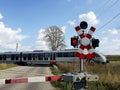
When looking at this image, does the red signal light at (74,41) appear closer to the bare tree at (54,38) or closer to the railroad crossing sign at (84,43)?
the railroad crossing sign at (84,43)

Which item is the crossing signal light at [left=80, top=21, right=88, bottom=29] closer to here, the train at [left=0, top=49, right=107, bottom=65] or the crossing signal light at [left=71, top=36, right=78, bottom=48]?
the crossing signal light at [left=71, top=36, right=78, bottom=48]

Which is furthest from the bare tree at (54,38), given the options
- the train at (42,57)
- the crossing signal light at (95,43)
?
the crossing signal light at (95,43)

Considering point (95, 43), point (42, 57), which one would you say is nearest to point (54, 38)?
point (42, 57)

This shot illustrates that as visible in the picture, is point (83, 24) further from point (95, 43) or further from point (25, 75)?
point (25, 75)

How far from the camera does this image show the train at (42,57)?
5675 cm

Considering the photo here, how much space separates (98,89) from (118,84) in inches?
35.7

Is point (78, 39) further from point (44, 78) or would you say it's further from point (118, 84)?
point (118, 84)

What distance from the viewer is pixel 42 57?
61156 millimetres

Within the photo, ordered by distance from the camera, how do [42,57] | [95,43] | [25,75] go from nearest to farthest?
[95,43] < [25,75] < [42,57]

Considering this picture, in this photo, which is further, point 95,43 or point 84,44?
point 95,43

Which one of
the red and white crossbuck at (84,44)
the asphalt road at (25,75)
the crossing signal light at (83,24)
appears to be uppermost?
the crossing signal light at (83,24)

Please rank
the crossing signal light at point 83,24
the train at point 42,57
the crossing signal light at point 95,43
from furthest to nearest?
the train at point 42,57 → the crossing signal light at point 95,43 → the crossing signal light at point 83,24

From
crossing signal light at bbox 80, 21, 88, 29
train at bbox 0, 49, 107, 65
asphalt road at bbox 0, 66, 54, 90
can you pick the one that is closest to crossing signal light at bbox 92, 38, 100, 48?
crossing signal light at bbox 80, 21, 88, 29

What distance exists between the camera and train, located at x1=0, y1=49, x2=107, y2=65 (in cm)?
5675
